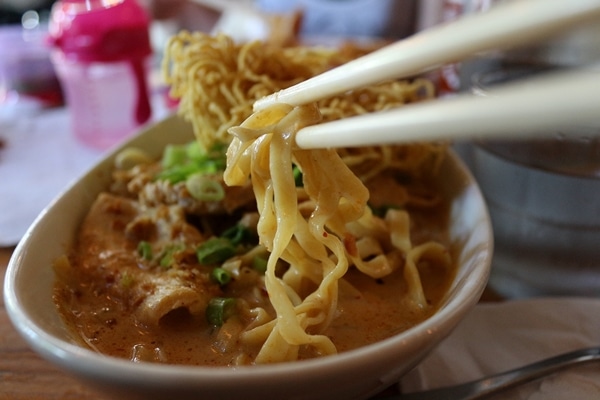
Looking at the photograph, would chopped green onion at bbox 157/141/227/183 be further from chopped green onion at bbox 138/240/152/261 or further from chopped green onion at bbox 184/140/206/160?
chopped green onion at bbox 138/240/152/261

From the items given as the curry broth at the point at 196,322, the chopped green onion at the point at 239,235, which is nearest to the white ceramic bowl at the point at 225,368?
the curry broth at the point at 196,322

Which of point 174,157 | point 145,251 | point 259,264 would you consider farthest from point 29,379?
point 174,157

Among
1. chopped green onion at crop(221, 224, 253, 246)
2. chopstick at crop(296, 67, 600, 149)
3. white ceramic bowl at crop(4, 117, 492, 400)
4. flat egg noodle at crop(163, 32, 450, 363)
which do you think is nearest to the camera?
chopstick at crop(296, 67, 600, 149)

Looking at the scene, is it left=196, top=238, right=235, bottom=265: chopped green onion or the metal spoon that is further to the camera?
left=196, top=238, right=235, bottom=265: chopped green onion

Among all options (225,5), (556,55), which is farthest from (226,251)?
(225,5)

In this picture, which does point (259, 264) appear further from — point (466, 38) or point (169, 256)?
point (466, 38)

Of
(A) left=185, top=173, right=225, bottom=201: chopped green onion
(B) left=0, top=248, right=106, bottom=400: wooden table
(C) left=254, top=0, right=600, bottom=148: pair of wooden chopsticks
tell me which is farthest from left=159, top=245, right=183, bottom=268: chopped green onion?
(C) left=254, top=0, right=600, bottom=148: pair of wooden chopsticks

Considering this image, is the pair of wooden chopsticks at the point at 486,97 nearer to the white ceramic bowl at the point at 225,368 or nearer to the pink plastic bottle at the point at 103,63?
the white ceramic bowl at the point at 225,368

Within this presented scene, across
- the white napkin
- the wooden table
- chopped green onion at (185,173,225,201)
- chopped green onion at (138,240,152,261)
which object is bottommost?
the wooden table
